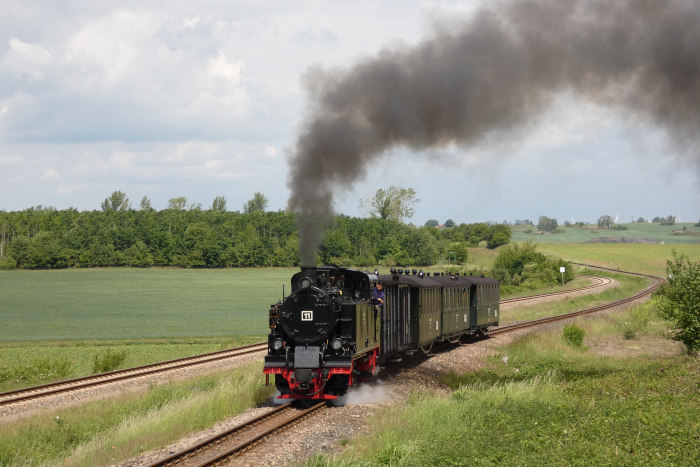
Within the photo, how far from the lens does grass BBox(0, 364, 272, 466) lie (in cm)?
1394

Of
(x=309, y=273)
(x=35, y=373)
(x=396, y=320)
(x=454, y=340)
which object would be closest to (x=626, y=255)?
(x=454, y=340)

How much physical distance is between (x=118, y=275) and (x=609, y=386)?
394ft

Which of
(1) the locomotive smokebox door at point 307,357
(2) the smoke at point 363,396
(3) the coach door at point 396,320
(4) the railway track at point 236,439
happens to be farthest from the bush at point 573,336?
(1) the locomotive smokebox door at point 307,357

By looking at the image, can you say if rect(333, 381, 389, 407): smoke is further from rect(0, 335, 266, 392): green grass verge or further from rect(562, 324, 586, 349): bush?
rect(562, 324, 586, 349): bush

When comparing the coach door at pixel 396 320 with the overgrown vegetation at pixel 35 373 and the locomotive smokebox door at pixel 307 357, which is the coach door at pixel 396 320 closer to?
the locomotive smokebox door at pixel 307 357

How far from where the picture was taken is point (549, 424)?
14828 mm

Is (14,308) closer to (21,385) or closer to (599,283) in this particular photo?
(21,385)

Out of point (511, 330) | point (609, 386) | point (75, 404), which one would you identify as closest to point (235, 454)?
point (75, 404)

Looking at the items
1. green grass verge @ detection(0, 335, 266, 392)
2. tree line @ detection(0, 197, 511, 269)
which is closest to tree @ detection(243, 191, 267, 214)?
tree line @ detection(0, 197, 511, 269)

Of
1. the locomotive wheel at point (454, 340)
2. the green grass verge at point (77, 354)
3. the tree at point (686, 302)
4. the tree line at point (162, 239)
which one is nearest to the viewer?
the tree at point (686, 302)

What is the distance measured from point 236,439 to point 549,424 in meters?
6.75

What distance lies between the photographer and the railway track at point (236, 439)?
12531mm

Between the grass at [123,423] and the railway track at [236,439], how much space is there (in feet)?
4.08

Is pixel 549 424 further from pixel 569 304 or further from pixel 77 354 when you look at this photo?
pixel 569 304
